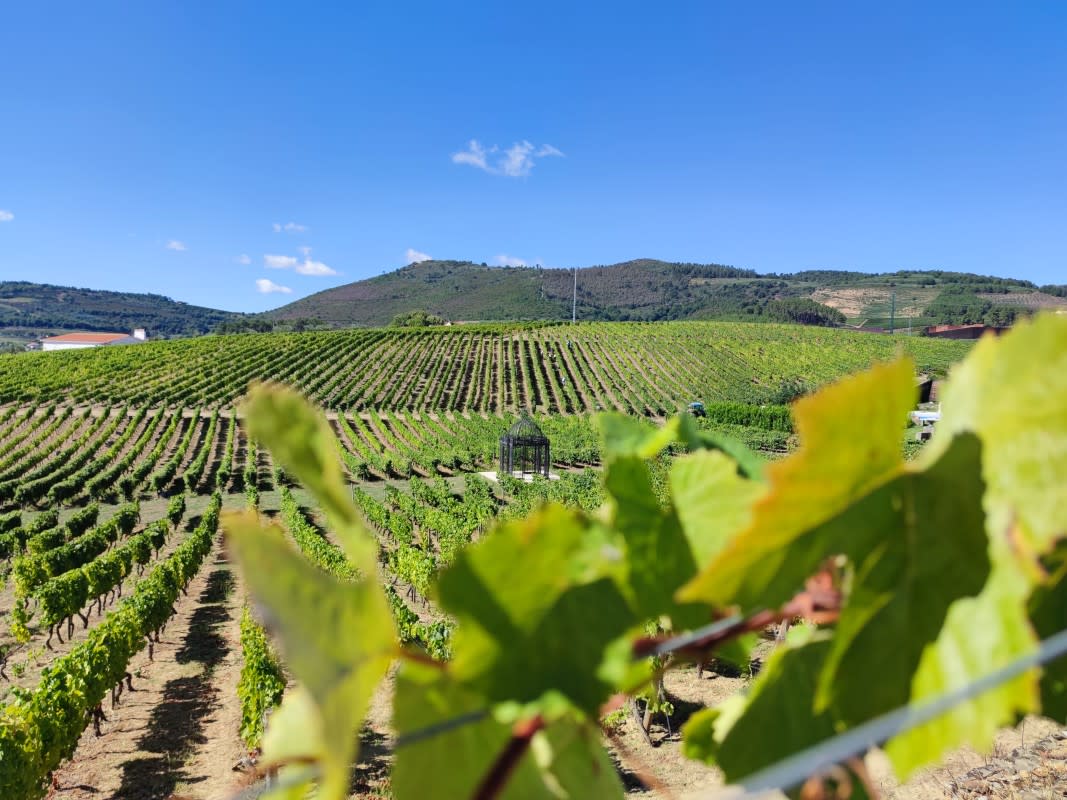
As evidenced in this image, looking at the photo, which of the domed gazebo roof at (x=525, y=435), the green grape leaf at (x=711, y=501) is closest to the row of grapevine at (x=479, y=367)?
the domed gazebo roof at (x=525, y=435)

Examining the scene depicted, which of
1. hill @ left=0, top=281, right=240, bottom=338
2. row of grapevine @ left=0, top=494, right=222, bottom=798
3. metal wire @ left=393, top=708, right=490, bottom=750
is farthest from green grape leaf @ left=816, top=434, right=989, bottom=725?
hill @ left=0, top=281, right=240, bottom=338

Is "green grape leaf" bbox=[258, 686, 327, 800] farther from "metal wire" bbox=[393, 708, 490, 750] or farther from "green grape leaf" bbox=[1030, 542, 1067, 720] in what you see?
"green grape leaf" bbox=[1030, 542, 1067, 720]

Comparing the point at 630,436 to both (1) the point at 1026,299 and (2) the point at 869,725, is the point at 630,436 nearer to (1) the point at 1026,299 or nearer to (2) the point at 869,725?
(2) the point at 869,725

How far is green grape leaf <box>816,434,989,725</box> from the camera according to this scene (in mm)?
366

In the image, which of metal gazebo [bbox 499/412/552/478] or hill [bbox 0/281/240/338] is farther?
hill [bbox 0/281/240/338]

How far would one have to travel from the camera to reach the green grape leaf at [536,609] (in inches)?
14.3

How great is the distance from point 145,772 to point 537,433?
22.4 meters

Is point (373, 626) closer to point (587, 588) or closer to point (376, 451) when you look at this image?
point (587, 588)

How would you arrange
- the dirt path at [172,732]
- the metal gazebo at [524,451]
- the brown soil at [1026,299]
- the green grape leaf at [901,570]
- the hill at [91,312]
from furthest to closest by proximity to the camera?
the hill at [91,312], the brown soil at [1026,299], the metal gazebo at [524,451], the dirt path at [172,732], the green grape leaf at [901,570]

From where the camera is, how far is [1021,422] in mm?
356

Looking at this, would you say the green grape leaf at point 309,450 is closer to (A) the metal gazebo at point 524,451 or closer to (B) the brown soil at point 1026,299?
(A) the metal gazebo at point 524,451

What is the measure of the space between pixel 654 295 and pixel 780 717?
141558 mm

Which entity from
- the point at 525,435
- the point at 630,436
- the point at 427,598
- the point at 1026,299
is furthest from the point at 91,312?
the point at 1026,299

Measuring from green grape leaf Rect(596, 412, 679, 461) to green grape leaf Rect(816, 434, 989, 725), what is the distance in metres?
0.19
